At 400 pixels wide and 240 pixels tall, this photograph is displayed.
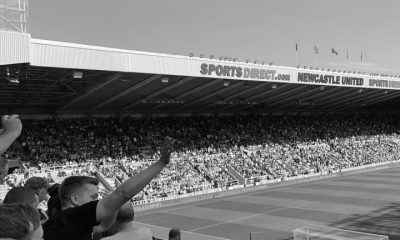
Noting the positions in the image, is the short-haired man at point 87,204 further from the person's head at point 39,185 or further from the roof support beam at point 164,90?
the roof support beam at point 164,90

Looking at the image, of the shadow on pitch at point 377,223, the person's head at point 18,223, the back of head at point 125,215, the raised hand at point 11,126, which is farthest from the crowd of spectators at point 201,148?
the person's head at point 18,223

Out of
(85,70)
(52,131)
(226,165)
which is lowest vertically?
(226,165)

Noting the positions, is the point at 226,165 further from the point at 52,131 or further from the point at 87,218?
the point at 87,218

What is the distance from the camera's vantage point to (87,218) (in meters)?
2.76

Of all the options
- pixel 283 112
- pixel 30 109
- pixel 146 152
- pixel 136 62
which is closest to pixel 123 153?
pixel 146 152

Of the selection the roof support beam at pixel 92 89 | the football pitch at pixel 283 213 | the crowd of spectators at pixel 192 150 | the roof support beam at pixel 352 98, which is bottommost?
the football pitch at pixel 283 213

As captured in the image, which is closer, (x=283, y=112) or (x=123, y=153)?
(x=123, y=153)

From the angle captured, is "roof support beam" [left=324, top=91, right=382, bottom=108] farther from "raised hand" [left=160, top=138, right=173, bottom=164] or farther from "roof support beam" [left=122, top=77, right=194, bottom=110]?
"raised hand" [left=160, top=138, right=173, bottom=164]

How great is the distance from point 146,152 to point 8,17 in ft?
57.1

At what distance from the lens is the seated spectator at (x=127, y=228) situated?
3186 millimetres

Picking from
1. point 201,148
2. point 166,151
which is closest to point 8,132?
point 166,151

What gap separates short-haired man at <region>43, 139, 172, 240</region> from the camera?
2.66 m

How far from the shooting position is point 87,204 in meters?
2.77

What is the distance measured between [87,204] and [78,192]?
0.46 m
